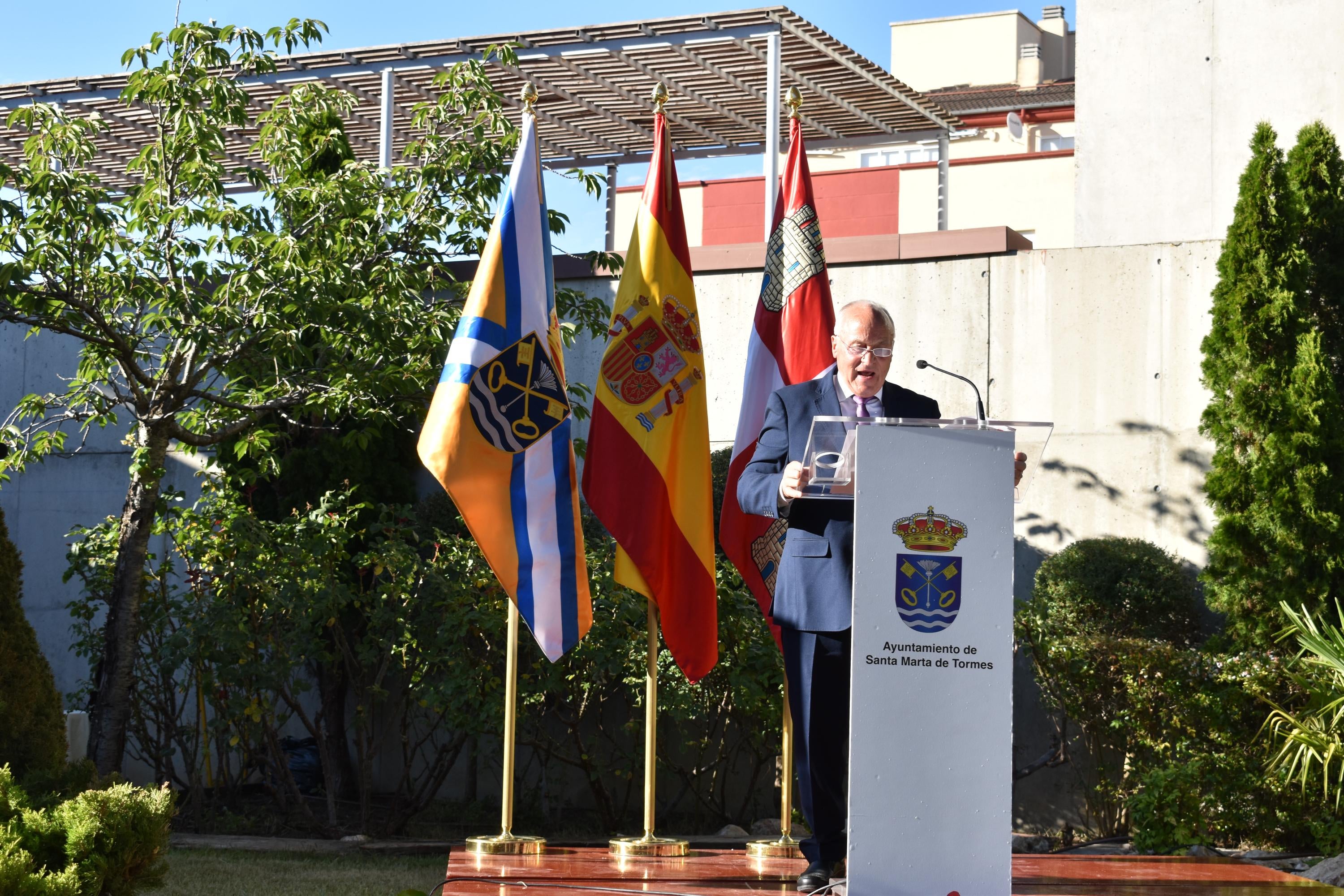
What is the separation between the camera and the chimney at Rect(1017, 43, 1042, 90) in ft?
80.1

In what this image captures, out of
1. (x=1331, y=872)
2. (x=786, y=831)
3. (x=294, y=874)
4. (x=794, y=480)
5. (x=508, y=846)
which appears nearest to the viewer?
(x=794, y=480)

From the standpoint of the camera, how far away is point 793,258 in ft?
19.4

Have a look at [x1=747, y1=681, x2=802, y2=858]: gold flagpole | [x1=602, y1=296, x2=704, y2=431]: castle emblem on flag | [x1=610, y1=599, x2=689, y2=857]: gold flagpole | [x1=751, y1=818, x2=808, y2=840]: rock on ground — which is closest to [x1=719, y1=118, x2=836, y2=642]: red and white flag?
[x1=602, y1=296, x2=704, y2=431]: castle emblem on flag

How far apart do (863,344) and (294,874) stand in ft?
13.4

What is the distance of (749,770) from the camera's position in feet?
27.2

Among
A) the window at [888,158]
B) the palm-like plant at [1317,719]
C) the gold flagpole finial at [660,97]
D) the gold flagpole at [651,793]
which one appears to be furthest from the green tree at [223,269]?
the window at [888,158]

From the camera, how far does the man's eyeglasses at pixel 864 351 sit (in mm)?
3791

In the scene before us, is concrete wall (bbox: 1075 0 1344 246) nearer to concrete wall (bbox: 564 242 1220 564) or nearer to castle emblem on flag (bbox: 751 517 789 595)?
concrete wall (bbox: 564 242 1220 564)

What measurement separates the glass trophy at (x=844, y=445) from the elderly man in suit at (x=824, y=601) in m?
0.23

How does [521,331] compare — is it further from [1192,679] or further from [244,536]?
[1192,679]

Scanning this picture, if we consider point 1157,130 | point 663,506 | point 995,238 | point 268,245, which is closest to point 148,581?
point 268,245

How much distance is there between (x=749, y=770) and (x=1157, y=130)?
473cm

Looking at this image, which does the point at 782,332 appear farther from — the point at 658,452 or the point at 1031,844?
the point at 1031,844

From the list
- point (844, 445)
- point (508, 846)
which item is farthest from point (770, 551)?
point (844, 445)
